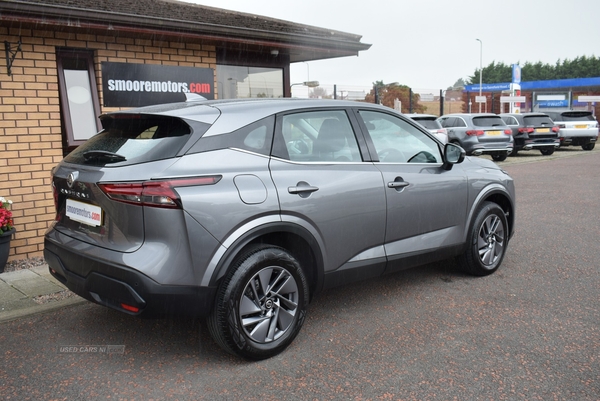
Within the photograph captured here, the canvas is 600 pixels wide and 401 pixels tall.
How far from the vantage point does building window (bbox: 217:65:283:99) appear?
27.7ft

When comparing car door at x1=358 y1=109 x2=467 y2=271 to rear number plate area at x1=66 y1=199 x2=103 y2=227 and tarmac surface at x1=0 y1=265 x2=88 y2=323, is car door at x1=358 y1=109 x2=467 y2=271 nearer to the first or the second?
rear number plate area at x1=66 y1=199 x2=103 y2=227

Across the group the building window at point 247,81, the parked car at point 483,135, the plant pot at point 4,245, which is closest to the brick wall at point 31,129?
the plant pot at point 4,245

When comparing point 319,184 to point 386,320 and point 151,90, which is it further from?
point 151,90

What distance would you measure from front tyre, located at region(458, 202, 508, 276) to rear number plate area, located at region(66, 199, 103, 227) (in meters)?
3.28

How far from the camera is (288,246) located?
401 cm

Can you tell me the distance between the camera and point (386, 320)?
174 inches

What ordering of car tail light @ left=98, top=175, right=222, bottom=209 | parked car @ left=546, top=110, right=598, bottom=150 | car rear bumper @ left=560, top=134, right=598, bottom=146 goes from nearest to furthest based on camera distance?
car tail light @ left=98, top=175, right=222, bottom=209 < parked car @ left=546, top=110, right=598, bottom=150 < car rear bumper @ left=560, top=134, right=598, bottom=146

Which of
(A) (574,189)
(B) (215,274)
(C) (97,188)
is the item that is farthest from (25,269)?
(A) (574,189)

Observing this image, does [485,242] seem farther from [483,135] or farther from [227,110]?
[483,135]

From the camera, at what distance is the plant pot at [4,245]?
5777 mm

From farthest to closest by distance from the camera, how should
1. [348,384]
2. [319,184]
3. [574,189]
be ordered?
1. [574,189]
2. [319,184]
3. [348,384]

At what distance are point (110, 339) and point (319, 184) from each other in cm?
184

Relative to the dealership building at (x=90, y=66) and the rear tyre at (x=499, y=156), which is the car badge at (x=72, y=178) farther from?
the rear tyre at (x=499, y=156)

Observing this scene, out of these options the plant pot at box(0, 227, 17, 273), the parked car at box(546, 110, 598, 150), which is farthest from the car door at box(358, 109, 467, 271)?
the parked car at box(546, 110, 598, 150)
